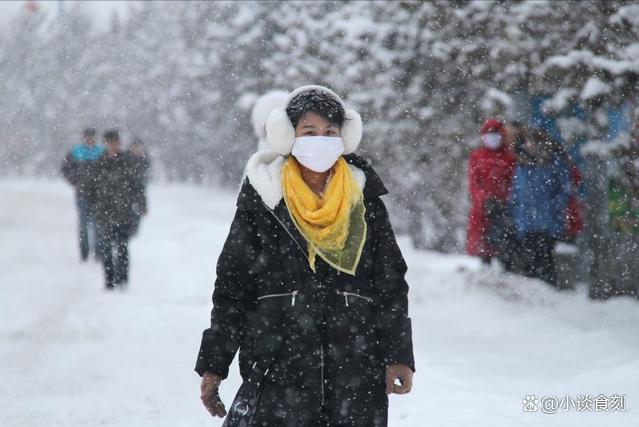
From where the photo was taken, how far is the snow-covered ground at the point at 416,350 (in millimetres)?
6145

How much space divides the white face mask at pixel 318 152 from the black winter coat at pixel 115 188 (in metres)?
8.09

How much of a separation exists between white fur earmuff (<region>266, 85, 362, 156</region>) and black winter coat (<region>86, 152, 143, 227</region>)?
7.98 metres

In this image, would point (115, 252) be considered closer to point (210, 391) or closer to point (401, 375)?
point (210, 391)

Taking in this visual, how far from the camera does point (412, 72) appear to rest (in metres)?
17.3

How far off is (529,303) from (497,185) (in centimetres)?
144

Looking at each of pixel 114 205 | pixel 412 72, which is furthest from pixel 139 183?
pixel 412 72

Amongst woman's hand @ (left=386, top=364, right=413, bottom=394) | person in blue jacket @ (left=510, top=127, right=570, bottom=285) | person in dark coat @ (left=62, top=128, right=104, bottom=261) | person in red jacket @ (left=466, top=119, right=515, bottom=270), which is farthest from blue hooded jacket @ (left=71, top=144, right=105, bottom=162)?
woman's hand @ (left=386, top=364, right=413, bottom=394)

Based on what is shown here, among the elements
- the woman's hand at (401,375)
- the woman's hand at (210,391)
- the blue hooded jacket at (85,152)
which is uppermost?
the blue hooded jacket at (85,152)

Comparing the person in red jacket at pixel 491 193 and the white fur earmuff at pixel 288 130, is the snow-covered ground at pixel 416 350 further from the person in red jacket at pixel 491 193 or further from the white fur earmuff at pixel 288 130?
the white fur earmuff at pixel 288 130

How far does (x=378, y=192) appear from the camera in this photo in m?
3.75

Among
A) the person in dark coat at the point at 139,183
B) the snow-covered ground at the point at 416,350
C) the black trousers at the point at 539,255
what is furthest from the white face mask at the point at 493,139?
the person in dark coat at the point at 139,183

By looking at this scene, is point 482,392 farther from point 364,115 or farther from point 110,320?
point 364,115

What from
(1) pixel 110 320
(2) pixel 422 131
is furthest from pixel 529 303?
(2) pixel 422 131

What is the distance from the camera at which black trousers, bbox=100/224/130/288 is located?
38.8 ft
